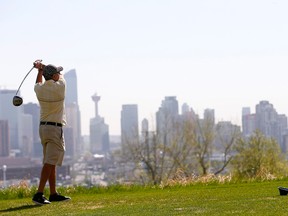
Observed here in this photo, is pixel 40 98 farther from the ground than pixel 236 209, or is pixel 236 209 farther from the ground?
pixel 40 98

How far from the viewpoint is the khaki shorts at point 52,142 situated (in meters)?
8.52

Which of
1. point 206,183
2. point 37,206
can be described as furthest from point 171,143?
point 37,206

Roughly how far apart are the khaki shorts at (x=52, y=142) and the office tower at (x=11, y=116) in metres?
A: 168

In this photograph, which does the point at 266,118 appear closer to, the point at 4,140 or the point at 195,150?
the point at 195,150

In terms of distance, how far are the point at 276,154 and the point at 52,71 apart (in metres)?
34.9

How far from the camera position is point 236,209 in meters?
6.73

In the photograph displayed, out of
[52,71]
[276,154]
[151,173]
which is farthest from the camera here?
[151,173]

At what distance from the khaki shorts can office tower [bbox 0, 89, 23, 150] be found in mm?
168433

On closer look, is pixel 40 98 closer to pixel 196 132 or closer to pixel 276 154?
pixel 276 154

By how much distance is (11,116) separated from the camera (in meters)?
183

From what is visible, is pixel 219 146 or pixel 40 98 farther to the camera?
pixel 219 146

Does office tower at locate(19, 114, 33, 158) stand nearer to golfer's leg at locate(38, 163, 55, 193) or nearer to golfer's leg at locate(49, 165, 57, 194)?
golfer's leg at locate(49, 165, 57, 194)

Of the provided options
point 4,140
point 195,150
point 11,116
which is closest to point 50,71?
point 195,150

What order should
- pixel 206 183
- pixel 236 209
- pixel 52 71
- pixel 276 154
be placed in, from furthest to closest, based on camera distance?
pixel 276 154 → pixel 206 183 → pixel 52 71 → pixel 236 209
